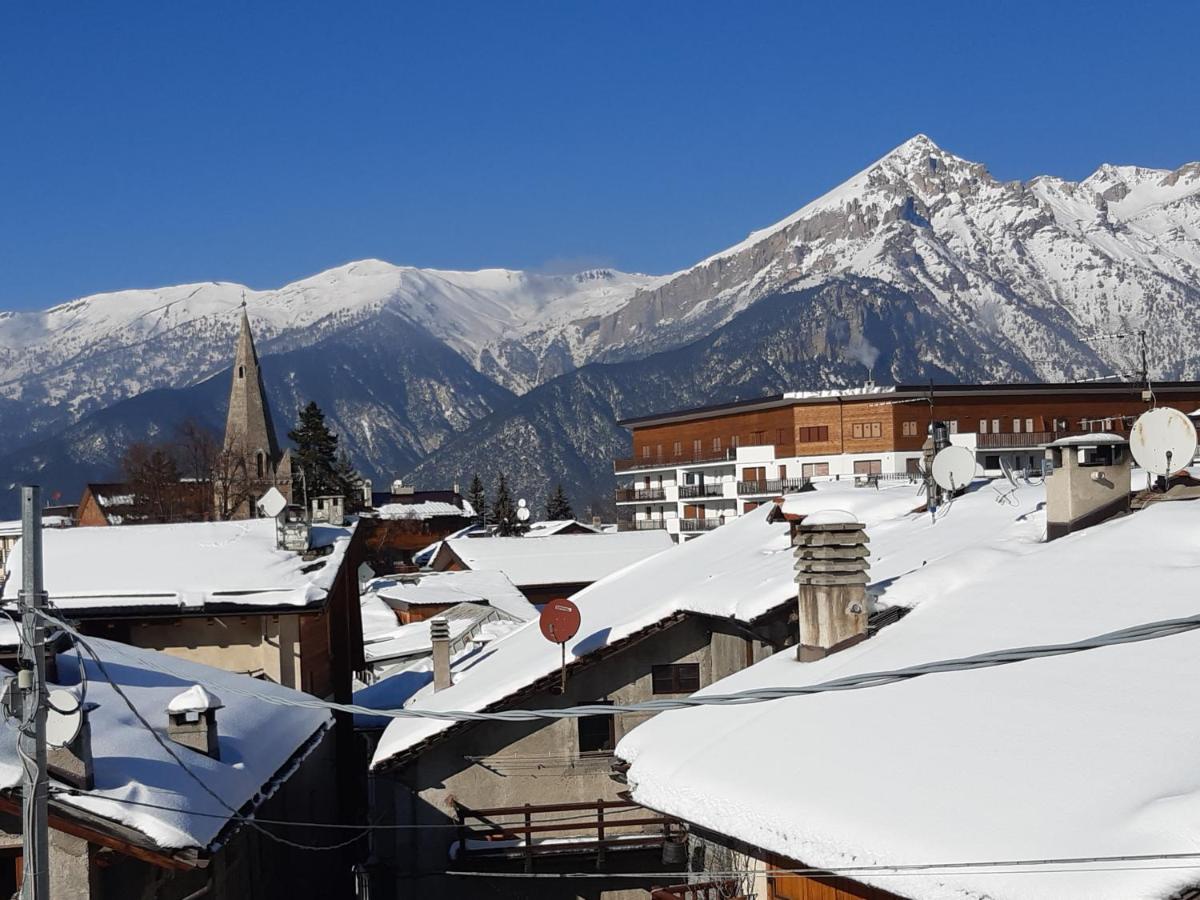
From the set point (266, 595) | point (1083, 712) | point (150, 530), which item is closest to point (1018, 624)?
point (1083, 712)

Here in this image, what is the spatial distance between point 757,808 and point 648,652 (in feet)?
31.5

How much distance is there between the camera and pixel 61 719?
426 inches

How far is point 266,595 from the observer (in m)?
27.0

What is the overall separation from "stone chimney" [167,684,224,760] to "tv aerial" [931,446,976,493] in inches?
503

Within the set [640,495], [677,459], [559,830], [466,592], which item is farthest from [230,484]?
[559,830]

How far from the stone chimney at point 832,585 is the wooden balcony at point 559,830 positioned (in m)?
4.77

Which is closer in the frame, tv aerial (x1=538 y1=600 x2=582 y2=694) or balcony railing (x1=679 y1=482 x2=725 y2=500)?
tv aerial (x1=538 y1=600 x2=582 y2=694)

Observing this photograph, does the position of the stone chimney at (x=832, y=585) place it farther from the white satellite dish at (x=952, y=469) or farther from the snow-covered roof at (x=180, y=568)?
the snow-covered roof at (x=180, y=568)

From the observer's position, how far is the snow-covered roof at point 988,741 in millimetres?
8742

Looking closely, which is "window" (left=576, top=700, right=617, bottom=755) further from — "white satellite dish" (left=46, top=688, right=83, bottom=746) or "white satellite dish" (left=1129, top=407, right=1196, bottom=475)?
"white satellite dish" (left=46, top=688, right=83, bottom=746)

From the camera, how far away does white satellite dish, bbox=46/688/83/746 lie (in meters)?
10.8

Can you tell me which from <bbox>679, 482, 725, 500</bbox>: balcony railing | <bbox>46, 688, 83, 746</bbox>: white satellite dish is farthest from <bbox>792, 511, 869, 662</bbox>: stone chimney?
<bbox>679, 482, 725, 500</bbox>: balcony railing

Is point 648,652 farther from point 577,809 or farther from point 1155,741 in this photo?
point 1155,741

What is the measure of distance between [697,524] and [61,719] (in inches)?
3694
